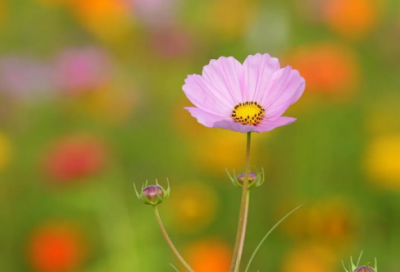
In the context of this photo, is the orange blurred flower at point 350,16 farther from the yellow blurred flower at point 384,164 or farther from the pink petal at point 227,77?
the pink petal at point 227,77

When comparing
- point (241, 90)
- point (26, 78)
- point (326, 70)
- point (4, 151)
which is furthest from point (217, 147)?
point (241, 90)

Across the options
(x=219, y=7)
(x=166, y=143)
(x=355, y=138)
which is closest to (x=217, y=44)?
(x=219, y=7)

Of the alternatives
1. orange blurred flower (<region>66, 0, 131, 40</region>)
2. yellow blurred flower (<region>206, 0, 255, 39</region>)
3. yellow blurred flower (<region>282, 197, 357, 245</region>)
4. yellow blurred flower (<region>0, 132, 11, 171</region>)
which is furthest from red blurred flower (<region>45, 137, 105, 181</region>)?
yellow blurred flower (<region>206, 0, 255, 39</region>)

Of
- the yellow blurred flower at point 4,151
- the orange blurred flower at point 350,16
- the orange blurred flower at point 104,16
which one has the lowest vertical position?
the yellow blurred flower at point 4,151

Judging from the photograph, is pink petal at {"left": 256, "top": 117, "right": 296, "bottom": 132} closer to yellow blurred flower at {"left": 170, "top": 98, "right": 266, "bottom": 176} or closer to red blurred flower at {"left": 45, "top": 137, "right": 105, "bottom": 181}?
red blurred flower at {"left": 45, "top": 137, "right": 105, "bottom": 181}

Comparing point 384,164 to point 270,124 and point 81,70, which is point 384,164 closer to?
point 81,70

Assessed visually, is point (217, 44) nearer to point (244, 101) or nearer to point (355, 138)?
point (355, 138)

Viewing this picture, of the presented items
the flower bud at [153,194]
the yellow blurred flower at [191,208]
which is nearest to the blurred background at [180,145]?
the yellow blurred flower at [191,208]
